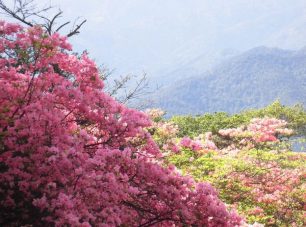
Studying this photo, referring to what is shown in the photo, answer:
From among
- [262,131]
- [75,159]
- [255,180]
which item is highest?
[262,131]

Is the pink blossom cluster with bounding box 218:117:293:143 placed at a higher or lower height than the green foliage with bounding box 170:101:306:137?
lower

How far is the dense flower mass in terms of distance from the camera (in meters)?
5.91

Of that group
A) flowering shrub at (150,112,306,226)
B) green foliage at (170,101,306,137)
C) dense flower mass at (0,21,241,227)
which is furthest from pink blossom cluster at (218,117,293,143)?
green foliage at (170,101,306,137)

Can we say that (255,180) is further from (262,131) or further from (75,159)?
(75,159)

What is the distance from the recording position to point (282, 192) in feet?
45.2

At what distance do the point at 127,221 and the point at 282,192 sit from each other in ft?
27.3

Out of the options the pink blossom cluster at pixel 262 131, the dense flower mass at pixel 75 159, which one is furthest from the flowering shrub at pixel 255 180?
the dense flower mass at pixel 75 159

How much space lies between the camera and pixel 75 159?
6047 millimetres

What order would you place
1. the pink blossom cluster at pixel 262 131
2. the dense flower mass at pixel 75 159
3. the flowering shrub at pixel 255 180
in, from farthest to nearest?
1. the pink blossom cluster at pixel 262 131
2. the flowering shrub at pixel 255 180
3. the dense flower mass at pixel 75 159

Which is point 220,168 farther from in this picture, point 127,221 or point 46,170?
point 46,170

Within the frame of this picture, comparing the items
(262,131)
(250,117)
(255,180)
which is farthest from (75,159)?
(250,117)

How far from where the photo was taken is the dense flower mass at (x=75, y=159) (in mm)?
5906

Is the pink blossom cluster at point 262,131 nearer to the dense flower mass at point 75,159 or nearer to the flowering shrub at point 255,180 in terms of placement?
the flowering shrub at point 255,180

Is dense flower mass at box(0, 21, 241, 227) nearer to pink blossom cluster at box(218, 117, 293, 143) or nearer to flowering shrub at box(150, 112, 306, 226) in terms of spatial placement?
flowering shrub at box(150, 112, 306, 226)
